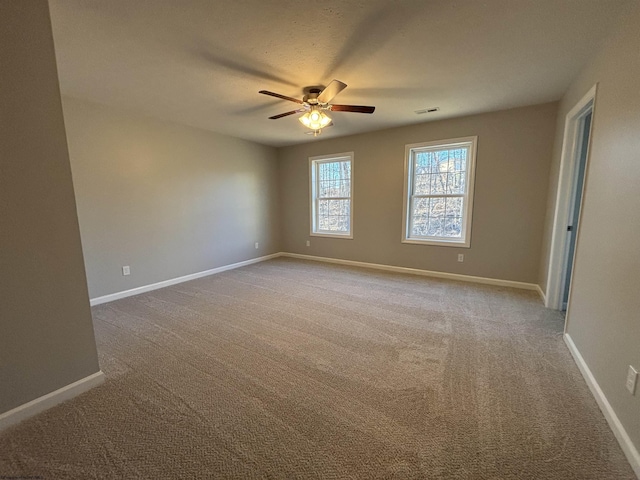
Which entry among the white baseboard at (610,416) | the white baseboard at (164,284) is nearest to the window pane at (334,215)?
the white baseboard at (164,284)

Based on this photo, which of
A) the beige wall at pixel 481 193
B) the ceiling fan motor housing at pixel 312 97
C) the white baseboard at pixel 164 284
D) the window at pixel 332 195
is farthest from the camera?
the window at pixel 332 195

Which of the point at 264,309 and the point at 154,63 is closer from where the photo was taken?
the point at 154,63

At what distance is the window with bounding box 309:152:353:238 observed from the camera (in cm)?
516

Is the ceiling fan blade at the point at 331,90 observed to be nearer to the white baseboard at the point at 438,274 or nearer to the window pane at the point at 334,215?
the window pane at the point at 334,215

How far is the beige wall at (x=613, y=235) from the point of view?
142 cm

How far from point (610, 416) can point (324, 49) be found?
3006 millimetres

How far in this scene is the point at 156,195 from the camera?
3857 millimetres

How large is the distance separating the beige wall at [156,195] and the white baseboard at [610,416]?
4754 millimetres

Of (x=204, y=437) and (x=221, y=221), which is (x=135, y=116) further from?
(x=204, y=437)

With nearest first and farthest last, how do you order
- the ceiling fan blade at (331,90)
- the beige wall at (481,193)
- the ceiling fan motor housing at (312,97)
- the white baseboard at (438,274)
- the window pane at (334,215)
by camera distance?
1. the ceiling fan blade at (331,90)
2. the ceiling fan motor housing at (312,97)
3. the beige wall at (481,193)
4. the white baseboard at (438,274)
5. the window pane at (334,215)

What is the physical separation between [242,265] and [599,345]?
15.9 feet

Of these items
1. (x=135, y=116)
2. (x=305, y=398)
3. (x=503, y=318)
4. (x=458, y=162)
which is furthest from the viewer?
(x=458, y=162)

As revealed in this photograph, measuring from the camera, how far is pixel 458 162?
407 centimetres

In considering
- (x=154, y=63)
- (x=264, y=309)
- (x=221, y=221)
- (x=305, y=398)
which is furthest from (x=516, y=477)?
(x=221, y=221)
